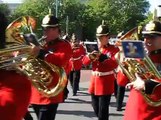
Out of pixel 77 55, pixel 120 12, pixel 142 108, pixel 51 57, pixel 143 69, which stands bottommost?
pixel 120 12

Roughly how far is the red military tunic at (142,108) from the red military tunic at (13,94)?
150 centimetres

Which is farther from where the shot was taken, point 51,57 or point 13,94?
point 51,57

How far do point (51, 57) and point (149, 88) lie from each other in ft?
5.30

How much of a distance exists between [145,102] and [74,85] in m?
8.17

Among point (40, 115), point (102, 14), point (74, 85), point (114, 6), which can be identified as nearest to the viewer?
point (40, 115)

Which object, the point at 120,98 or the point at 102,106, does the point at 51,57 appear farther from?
the point at 120,98

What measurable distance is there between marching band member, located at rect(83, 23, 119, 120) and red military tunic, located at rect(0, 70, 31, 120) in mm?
4050

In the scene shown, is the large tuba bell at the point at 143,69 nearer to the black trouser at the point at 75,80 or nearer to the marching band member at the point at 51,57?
the marching band member at the point at 51,57

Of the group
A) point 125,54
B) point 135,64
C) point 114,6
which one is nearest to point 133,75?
point 135,64

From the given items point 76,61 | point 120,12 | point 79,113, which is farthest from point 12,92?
point 120,12

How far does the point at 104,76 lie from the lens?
694 cm

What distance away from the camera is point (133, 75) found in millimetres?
3977

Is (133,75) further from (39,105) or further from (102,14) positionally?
(102,14)

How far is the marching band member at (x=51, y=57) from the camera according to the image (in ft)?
16.9
